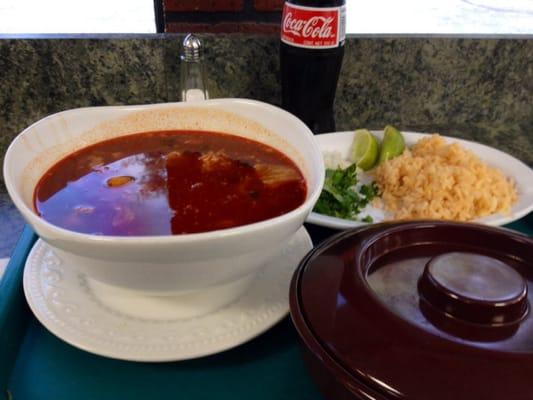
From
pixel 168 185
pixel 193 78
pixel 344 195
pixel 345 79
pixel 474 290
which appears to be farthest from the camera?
pixel 345 79

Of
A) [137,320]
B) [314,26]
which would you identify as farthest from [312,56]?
[137,320]

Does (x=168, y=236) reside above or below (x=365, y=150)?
above

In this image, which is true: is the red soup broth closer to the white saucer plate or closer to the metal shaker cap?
the white saucer plate

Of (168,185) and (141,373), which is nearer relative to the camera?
(141,373)

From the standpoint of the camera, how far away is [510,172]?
1.34 meters

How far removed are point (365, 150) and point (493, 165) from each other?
0.33 metres

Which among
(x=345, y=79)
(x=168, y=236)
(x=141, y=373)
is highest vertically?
(x=168, y=236)

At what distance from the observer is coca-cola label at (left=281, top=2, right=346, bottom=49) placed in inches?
51.9

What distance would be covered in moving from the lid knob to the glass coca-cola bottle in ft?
2.72

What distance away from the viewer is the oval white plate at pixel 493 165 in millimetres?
1079

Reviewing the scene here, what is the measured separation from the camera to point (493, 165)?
138cm

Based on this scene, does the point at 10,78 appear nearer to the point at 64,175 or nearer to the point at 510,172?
the point at 64,175

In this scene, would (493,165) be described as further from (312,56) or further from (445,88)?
(312,56)

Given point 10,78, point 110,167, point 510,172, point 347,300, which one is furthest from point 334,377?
point 10,78
